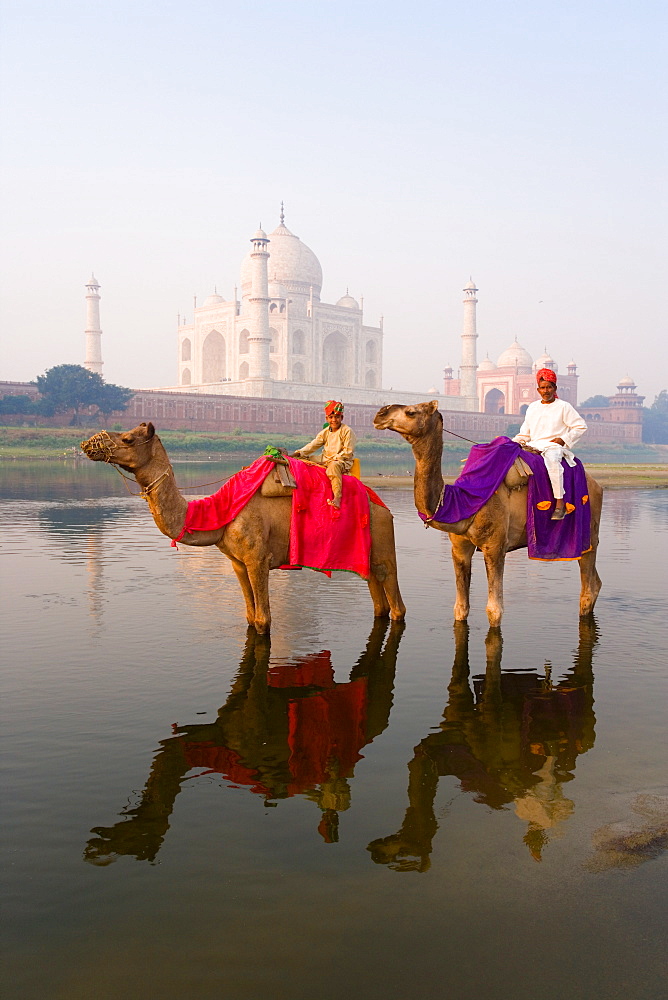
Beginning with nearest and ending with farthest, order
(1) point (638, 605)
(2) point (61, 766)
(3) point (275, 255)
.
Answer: (2) point (61, 766) → (1) point (638, 605) → (3) point (275, 255)

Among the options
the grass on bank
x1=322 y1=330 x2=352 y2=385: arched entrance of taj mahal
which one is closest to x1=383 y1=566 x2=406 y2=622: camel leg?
the grass on bank

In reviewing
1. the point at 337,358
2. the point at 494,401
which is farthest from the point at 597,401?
the point at 337,358

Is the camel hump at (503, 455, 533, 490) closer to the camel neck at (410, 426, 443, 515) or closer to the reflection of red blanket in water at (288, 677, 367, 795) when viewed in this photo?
the camel neck at (410, 426, 443, 515)

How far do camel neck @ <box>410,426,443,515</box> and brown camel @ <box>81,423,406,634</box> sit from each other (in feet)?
2.62

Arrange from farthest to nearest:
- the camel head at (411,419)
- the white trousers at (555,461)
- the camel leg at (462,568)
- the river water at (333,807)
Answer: the camel leg at (462,568)
the white trousers at (555,461)
the camel head at (411,419)
the river water at (333,807)

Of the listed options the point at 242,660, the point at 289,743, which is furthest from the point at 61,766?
the point at 242,660

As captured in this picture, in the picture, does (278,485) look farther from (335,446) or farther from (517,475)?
(517,475)

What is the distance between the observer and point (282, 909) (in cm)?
224

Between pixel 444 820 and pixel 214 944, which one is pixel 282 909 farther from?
pixel 444 820

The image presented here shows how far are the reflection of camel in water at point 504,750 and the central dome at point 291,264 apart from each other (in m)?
63.1

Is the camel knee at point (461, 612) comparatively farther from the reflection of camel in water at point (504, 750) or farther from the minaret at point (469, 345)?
the minaret at point (469, 345)

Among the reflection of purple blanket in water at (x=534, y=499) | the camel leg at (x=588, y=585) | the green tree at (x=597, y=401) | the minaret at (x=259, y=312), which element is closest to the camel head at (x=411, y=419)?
the reflection of purple blanket in water at (x=534, y=499)

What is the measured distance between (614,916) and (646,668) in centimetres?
252

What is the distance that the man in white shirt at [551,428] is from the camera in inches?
208
